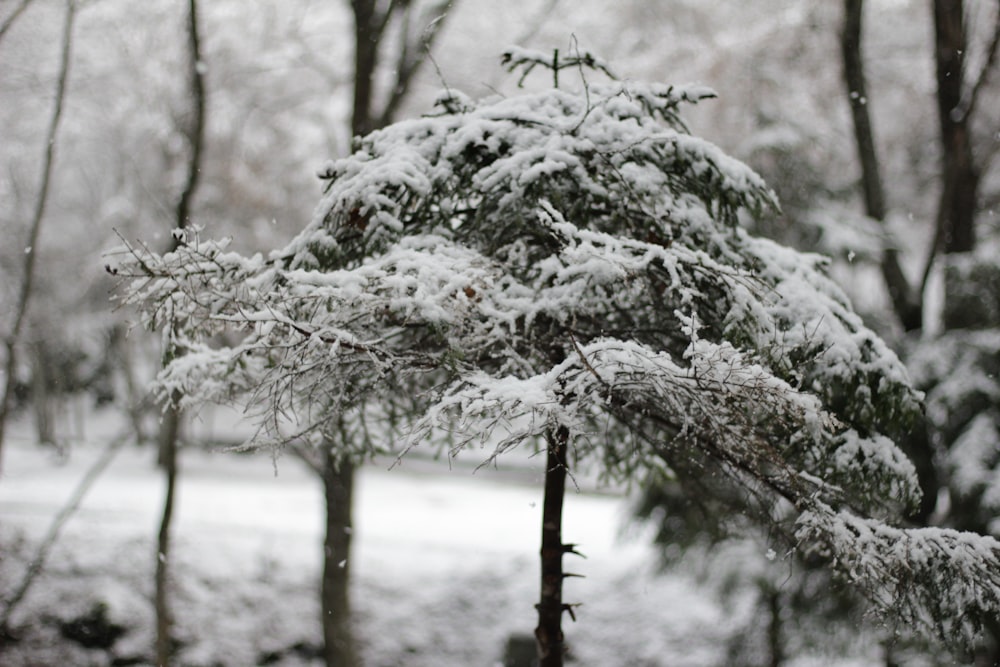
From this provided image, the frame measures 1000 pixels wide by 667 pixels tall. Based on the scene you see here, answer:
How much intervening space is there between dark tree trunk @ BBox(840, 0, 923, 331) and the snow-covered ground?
14.1ft

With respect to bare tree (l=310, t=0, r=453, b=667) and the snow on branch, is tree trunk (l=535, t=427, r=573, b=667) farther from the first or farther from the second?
bare tree (l=310, t=0, r=453, b=667)

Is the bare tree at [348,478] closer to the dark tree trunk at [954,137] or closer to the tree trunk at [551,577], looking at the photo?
the tree trunk at [551,577]

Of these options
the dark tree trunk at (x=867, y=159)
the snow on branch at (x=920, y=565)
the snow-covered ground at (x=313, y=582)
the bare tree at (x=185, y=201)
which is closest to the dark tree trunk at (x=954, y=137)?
the dark tree trunk at (x=867, y=159)

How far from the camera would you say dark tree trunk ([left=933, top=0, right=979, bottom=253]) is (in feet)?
27.0

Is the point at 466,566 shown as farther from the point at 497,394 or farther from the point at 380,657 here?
the point at 497,394

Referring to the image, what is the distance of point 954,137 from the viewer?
8422 mm

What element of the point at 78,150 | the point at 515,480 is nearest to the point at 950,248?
the point at 515,480

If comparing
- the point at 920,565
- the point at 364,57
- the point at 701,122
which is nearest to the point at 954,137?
the point at 701,122

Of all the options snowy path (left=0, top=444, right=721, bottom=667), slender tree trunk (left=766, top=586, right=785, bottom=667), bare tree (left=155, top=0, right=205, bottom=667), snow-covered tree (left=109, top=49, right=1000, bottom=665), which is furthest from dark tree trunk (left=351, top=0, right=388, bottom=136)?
slender tree trunk (left=766, top=586, right=785, bottom=667)

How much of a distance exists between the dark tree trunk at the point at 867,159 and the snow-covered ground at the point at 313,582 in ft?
14.1

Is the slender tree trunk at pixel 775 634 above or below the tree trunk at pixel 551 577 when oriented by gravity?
below

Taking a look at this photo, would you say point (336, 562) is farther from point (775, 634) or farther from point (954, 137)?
point (954, 137)

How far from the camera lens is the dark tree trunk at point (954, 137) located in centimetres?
823

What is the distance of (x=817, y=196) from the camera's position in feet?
30.1
